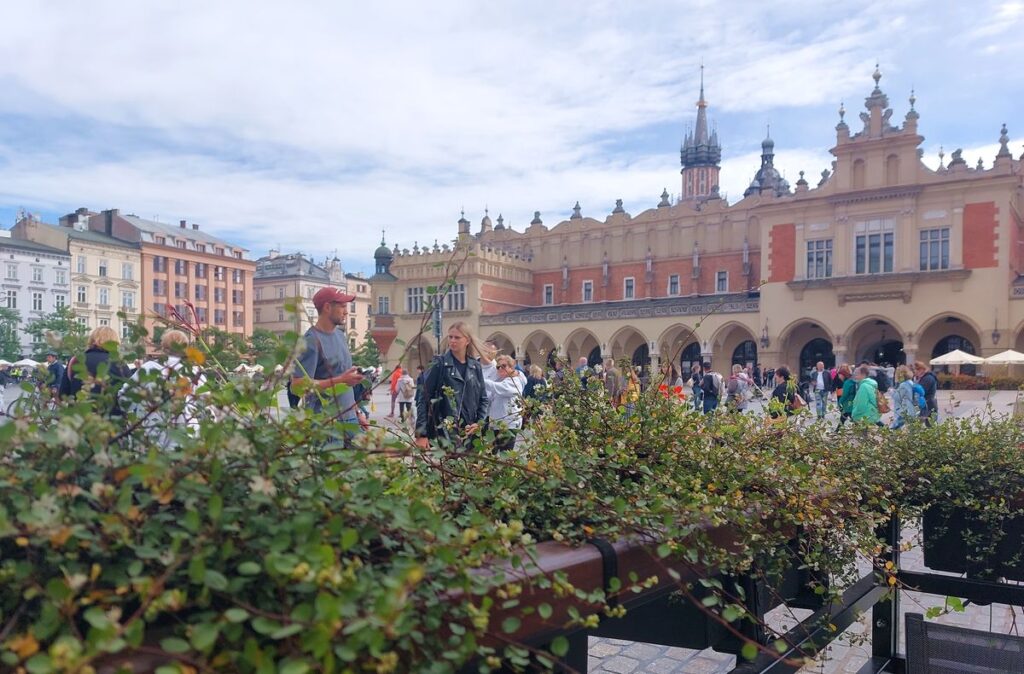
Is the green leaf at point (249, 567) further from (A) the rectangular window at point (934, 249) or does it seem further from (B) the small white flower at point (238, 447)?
(A) the rectangular window at point (934, 249)

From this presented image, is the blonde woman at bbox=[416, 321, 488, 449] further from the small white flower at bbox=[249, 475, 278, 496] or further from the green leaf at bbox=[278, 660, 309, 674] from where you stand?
the green leaf at bbox=[278, 660, 309, 674]

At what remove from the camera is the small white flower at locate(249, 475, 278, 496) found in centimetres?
110

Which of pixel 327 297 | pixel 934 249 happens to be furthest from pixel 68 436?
pixel 934 249

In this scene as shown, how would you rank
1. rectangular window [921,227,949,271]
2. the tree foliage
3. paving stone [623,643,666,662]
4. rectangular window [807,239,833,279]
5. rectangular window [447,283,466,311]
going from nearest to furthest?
paving stone [623,643,666,662] < rectangular window [921,227,949,271] < rectangular window [807,239,833,279] < rectangular window [447,283,466,311] < the tree foliage

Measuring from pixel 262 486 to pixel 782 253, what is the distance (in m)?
38.8

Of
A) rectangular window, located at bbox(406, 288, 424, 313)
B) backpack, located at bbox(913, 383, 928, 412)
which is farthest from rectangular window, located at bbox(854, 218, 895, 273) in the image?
backpack, located at bbox(913, 383, 928, 412)

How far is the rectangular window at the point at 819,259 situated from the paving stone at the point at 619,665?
34534 millimetres

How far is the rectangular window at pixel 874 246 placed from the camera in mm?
34709

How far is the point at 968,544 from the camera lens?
→ 3117mm

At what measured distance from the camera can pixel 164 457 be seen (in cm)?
116

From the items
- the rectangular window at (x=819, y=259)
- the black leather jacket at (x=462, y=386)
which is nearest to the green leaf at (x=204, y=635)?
the black leather jacket at (x=462, y=386)

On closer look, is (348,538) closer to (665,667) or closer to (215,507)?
(215,507)

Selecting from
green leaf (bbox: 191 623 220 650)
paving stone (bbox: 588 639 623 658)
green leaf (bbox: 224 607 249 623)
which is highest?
green leaf (bbox: 224 607 249 623)

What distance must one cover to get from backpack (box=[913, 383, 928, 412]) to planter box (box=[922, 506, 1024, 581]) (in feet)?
26.2
